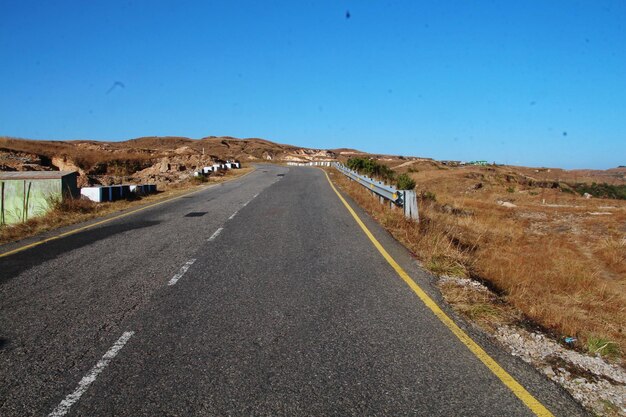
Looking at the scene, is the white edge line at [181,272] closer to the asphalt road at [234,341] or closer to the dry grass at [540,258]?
the asphalt road at [234,341]

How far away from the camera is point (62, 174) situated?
635 inches

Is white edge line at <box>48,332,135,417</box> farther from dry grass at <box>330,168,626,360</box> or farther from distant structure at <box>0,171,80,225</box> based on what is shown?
distant structure at <box>0,171,80,225</box>

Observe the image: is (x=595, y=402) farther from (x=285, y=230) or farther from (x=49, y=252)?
(x=49, y=252)

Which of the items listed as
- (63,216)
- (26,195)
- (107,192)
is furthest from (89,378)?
(107,192)

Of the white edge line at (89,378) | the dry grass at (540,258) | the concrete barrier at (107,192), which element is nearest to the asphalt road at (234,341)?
the white edge line at (89,378)

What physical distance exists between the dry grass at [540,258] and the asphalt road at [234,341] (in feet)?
4.11

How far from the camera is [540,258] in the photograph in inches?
425

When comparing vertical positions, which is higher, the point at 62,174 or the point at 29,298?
the point at 62,174

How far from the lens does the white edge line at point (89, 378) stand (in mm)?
3363

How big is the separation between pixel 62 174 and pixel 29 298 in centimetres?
1169

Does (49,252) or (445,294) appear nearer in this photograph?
(445,294)

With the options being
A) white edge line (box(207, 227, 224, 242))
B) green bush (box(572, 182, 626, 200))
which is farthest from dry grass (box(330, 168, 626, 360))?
green bush (box(572, 182, 626, 200))

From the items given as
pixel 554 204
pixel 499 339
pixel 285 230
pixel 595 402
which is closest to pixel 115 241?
pixel 285 230

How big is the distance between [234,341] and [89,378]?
133 centimetres
